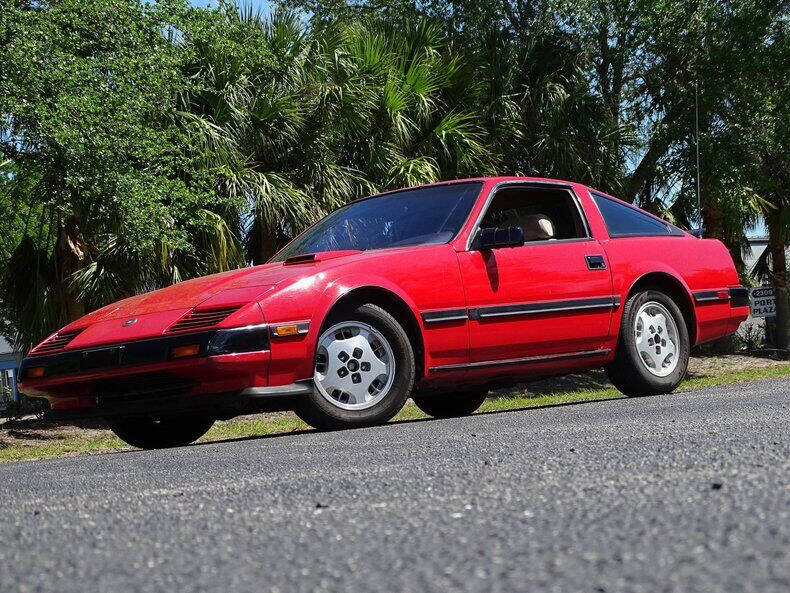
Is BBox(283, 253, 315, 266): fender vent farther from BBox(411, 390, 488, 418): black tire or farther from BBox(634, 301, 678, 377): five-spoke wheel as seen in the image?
BBox(634, 301, 678, 377): five-spoke wheel

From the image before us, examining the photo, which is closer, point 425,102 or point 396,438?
point 396,438

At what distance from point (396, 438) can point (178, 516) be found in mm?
2113

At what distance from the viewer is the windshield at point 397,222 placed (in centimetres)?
650

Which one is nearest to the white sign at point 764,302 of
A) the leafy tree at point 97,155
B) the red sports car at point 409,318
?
the leafy tree at point 97,155

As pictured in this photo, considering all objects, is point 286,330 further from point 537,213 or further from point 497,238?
point 537,213

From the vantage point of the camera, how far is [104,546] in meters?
2.38

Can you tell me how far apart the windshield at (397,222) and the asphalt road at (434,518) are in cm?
230

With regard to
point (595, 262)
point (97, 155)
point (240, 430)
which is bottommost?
point (240, 430)

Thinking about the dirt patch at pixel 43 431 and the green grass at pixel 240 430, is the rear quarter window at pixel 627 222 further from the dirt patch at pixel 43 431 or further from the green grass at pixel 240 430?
the dirt patch at pixel 43 431

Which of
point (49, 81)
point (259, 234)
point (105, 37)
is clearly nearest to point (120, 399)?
point (49, 81)

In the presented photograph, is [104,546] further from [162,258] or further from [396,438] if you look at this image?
[162,258]

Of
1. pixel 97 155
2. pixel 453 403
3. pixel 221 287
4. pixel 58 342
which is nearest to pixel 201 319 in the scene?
pixel 221 287

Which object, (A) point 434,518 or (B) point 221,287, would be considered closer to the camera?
(A) point 434,518

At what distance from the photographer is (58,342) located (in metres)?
6.02
